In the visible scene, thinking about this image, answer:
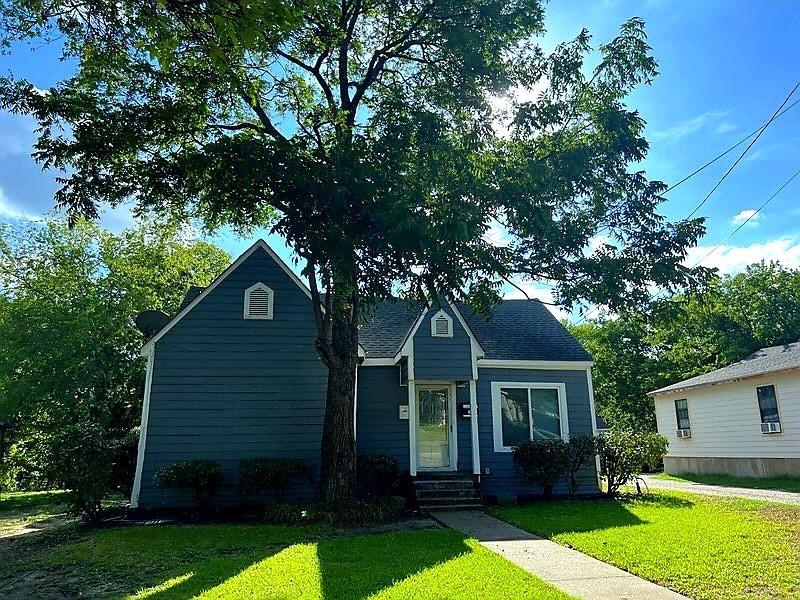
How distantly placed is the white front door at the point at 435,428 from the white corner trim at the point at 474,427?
558 millimetres

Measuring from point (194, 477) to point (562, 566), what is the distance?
289 inches

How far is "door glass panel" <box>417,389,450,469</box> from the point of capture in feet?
41.0

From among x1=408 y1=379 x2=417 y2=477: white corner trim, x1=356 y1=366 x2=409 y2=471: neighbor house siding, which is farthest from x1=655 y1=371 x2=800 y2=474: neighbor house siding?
x1=356 y1=366 x2=409 y2=471: neighbor house siding

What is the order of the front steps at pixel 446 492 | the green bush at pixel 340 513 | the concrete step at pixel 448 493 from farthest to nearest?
the concrete step at pixel 448 493, the front steps at pixel 446 492, the green bush at pixel 340 513

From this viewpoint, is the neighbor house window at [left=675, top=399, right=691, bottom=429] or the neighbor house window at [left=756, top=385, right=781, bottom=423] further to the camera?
the neighbor house window at [left=675, top=399, right=691, bottom=429]

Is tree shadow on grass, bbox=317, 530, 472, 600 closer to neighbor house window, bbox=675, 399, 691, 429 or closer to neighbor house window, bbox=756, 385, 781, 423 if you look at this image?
neighbor house window, bbox=756, 385, 781, 423

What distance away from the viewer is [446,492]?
37.6 feet

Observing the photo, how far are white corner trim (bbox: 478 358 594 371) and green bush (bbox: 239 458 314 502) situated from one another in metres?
5.00

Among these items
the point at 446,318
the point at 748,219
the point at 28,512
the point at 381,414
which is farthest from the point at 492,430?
the point at 28,512

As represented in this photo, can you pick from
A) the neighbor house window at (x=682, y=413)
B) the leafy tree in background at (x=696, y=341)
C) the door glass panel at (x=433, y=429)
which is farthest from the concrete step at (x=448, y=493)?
the leafy tree in background at (x=696, y=341)

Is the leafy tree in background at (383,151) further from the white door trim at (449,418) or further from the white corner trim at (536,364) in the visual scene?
the white corner trim at (536,364)

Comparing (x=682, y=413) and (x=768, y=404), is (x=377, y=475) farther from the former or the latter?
(x=682, y=413)

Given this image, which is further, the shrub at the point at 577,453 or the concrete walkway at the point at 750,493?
the shrub at the point at 577,453

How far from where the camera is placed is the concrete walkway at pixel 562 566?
5.09 metres
